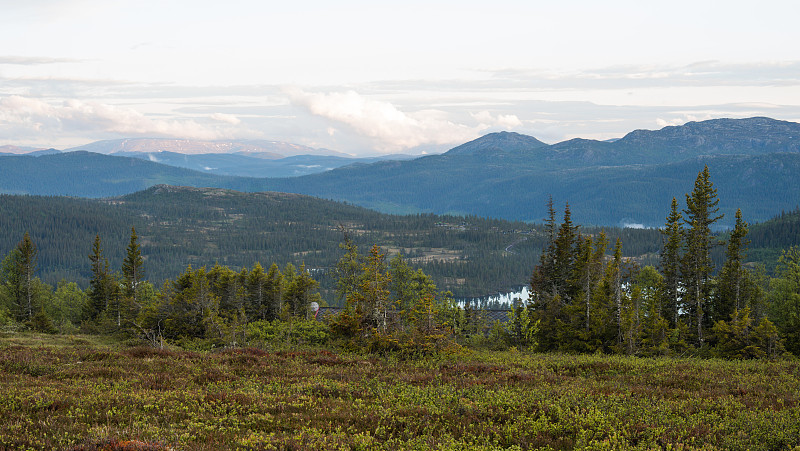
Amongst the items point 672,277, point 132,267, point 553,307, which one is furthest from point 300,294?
point 672,277

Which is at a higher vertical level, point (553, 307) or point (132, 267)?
point (132, 267)

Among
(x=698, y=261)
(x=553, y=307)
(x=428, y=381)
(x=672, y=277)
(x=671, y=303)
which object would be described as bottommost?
(x=671, y=303)

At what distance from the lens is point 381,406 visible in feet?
58.6

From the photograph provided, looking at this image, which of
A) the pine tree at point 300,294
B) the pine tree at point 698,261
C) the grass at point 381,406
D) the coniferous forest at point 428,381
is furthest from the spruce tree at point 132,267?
the pine tree at point 698,261

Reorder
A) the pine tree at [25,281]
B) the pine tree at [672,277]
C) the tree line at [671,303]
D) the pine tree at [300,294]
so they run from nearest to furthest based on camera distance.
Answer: the tree line at [671,303]
the pine tree at [672,277]
the pine tree at [300,294]
the pine tree at [25,281]

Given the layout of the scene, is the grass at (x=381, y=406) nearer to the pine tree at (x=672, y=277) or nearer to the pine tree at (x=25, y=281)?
the pine tree at (x=672, y=277)

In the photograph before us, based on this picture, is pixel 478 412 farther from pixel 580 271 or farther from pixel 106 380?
pixel 580 271

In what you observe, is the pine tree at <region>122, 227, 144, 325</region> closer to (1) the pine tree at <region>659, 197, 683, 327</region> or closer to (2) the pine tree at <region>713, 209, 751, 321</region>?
(1) the pine tree at <region>659, 197, 683, 327</region>

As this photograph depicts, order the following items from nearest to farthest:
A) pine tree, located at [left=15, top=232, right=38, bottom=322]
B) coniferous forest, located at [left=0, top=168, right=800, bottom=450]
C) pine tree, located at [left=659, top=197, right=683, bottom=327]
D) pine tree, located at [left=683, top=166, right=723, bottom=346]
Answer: coniferous forest, located at [left=0, top=168, right=800, bottom=450] → pine tree, located at [left=683, top=166, right=723, bottom=346] → pine tree, located at [left=659, top=197, right=683, bottom=327] → pine tree, located at [left=15, top=232, right=38, bottom=322]

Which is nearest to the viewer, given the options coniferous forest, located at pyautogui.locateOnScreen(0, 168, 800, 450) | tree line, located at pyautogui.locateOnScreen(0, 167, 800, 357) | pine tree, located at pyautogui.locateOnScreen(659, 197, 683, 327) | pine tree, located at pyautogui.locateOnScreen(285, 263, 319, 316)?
coniferous forest, located at pyautogui.locateOnScreen(0, 168, 800, 450)

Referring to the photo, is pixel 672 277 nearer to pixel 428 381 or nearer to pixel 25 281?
pixel 428 381

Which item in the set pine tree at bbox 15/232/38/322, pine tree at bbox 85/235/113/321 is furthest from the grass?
pine tree at bbox 15/232/38/322

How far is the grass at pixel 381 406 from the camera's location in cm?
1421

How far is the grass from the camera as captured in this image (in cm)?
1421
